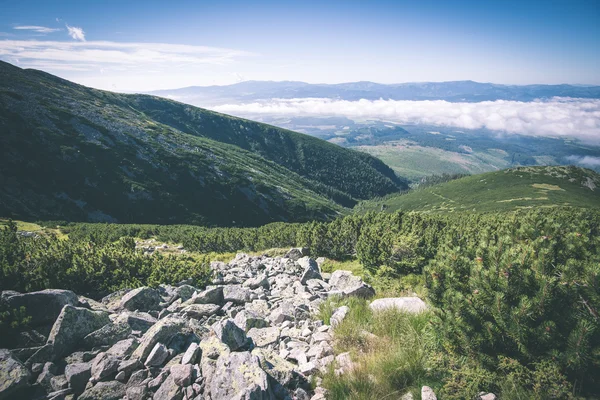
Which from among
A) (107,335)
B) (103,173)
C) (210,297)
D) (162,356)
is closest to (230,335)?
(162,356)

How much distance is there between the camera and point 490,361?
199 inches

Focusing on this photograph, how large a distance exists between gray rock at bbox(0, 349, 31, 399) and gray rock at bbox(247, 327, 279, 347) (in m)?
4.96

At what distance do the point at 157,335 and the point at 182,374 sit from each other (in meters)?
1.53

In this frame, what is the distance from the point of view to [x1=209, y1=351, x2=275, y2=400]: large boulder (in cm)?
509

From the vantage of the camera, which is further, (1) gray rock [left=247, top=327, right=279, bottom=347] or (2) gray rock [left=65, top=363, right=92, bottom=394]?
(1) gray rock [left=247, top=327, right=279, bottom=347]

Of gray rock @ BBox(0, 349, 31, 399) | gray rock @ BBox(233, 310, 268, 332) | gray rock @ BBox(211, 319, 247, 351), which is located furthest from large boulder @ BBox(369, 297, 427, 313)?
gray rock @ BBox(0, 349, 31, 399)

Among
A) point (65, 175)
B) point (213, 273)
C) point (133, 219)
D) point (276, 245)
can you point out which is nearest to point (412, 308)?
point (213, 273)

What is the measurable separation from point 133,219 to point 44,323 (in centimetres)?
13644

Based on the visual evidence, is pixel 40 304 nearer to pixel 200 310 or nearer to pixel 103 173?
pixel 200 310

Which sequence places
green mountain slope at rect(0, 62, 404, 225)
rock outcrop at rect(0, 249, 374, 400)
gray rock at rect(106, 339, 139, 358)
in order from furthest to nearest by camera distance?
green mountain slope at rect(0, 62, 404, 225)
gray rock at rect(106, 339, 139, 358)
rock outcrop at rect(0, 249, 374, 400)

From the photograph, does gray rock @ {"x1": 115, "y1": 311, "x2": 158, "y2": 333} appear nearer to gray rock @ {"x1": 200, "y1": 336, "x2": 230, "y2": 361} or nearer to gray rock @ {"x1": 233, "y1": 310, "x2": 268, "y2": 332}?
gray rock @ {"x1": 233, "y1": 310, "x2": 268, "y2": 332}

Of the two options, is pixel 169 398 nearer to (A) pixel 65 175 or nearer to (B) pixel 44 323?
(B) pixel 44 323

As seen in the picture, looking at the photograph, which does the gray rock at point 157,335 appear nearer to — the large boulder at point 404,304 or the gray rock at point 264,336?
the gray rock at point 264,336

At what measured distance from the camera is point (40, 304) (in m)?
8.38
